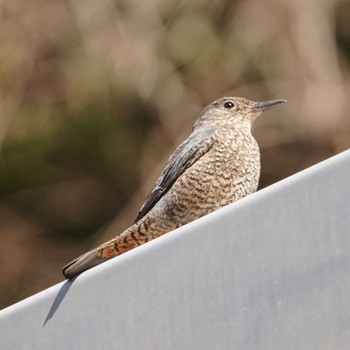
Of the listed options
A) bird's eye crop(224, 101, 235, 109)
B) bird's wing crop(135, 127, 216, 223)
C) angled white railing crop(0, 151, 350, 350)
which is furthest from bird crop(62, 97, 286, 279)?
angled white railing crop(0, 151, 350, 350)

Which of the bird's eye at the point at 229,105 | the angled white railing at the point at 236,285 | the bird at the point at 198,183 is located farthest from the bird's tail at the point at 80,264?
the bird's eye at the point at 229,105

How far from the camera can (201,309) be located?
241 centimetres

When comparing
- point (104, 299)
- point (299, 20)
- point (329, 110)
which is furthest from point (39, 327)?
point (299, 20)

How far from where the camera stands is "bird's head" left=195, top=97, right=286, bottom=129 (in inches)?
191

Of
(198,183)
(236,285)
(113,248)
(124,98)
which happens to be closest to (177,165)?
(198,183)

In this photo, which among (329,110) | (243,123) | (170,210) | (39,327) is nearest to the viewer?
(39,327)

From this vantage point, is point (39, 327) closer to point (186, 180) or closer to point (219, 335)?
point (219, 335)

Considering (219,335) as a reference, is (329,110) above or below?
below

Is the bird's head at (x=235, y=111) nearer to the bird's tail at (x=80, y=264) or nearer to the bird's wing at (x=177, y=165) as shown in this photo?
the bird's wing at (x=177, y=165)

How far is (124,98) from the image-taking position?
22.0 ft

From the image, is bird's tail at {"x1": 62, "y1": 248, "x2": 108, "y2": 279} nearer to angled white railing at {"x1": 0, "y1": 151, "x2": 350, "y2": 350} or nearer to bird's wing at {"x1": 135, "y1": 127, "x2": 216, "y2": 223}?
angled white railing at {"x1": 0, "y1": 151, "x2": 350, "y2": 350}

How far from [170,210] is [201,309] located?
183 cm

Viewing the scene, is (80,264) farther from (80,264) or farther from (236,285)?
A: (236,285)

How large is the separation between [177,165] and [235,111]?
611 mm
